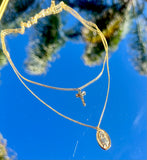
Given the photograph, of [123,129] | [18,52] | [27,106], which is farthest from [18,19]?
[123,129]

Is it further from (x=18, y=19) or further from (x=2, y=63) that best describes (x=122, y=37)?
(x=2, y=63)

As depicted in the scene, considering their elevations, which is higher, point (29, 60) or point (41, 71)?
point (29, 60)

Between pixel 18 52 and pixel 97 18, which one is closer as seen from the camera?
pixel 18 52

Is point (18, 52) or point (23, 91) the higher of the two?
point (18, 52)

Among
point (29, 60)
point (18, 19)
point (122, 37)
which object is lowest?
point (122, 37)

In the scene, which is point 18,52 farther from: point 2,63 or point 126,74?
point 126,74

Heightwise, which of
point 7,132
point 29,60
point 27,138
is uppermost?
point 29,60

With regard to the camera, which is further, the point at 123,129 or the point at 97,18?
the point at 97,18

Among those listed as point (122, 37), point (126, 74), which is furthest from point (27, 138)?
point (122, 37)
